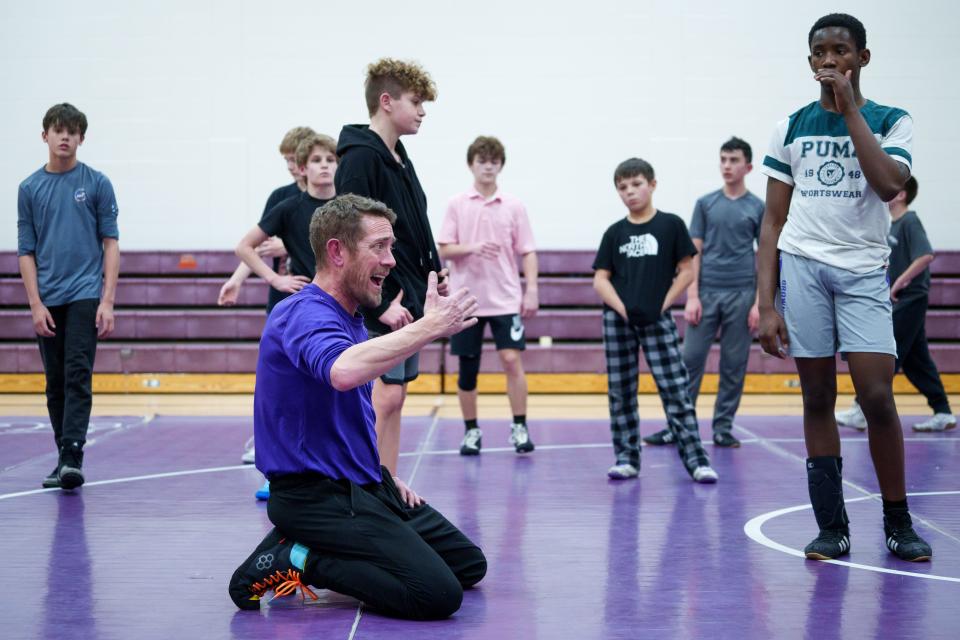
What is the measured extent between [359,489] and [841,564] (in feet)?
5.37

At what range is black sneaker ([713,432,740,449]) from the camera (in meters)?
6.35

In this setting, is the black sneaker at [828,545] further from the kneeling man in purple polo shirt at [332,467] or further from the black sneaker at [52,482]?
the black sneaker at [52,482]

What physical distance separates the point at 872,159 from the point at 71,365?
369 centimetres

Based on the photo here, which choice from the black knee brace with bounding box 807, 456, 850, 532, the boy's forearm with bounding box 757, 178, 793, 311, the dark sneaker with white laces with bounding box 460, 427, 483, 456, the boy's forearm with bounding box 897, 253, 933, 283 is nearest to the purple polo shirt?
the boy's forearm with bounding box 757, 178, 793, 311

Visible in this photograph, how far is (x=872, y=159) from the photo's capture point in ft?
11.1

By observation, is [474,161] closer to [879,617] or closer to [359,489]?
[359,489]

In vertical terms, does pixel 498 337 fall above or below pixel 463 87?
below

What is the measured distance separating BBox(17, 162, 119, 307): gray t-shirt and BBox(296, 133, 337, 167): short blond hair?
42.1 inches

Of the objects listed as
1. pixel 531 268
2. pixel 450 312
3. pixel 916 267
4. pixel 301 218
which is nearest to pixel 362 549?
pixel 450 312

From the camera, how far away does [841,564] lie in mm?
3549

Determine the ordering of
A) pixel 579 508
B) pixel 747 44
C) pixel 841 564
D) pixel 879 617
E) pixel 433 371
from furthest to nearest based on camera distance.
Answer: pixel 747 44, pixel 433 371, pixel 579 508, pixel 841 564, pixel 879 617

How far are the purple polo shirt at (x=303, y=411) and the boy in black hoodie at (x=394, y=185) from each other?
0.79 m

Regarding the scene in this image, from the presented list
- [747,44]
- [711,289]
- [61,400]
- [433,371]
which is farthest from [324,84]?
[61,400]

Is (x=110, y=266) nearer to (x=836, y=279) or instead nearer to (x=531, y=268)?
(x=531, y=268)
